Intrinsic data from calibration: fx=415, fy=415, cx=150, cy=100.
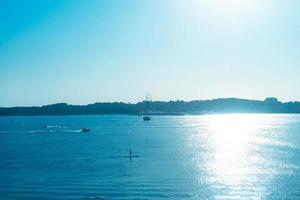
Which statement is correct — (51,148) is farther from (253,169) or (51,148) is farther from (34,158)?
(253,169)

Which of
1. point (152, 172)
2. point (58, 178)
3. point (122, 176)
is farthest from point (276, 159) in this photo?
point (58, 178)

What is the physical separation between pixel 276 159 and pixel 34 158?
48.8 meters

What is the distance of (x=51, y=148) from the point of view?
105625 millimetres

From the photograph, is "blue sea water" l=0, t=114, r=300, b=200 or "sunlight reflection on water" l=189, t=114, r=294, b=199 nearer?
"blue sea water" l=0, t=114, r=300, b=200

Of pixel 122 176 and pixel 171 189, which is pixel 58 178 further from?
pixel 171 189

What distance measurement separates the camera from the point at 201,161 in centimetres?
7869

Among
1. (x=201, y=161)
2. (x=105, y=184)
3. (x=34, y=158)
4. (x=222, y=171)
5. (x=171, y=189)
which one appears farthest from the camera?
(x=34, y=158)

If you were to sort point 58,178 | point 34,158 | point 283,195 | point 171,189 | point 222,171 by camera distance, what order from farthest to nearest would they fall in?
point 34,158, point 222,171, point 58,178, point 171,189, point 283,195

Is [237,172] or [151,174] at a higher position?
[151,174]

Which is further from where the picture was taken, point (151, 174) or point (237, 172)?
point (237, 172)

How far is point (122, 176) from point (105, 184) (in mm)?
5897

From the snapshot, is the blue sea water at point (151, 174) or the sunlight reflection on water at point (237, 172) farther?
the sunlight reflection on water at point (237, 172)

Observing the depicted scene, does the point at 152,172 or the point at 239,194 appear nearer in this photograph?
the point at 239,194

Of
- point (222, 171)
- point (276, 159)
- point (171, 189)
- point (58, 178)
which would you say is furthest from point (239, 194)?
point (276, 159)
